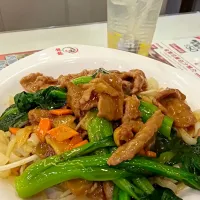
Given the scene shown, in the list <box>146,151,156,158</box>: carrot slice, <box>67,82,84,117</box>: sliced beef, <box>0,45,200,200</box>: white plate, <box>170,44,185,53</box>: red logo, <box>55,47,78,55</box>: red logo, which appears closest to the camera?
<box>146,151,156,158</box>: carrot slice

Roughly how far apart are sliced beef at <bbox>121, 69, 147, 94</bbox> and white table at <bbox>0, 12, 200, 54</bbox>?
2.49 ft

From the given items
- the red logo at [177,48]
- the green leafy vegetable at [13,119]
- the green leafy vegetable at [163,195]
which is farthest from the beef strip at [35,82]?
the red logo at [177,48]

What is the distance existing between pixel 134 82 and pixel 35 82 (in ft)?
1.84

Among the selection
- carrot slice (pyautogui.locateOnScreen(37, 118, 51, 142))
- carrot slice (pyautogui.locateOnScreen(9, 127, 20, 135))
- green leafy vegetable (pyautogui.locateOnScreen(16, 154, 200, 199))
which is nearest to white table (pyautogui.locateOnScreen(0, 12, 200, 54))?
carrot slice (pyautogui.locateOnScreen(9, 127, 20, 135))

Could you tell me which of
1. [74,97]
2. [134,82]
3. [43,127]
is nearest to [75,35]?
[134,82]

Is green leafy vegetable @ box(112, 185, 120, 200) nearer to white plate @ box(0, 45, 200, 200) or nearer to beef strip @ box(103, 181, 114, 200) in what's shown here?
beef strip @ box(103, 181, 114, 200)

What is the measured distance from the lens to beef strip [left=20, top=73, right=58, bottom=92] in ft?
5.07

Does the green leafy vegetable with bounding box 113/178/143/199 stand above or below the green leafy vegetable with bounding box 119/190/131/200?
above

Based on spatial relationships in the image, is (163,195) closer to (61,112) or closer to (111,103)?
(111,103)

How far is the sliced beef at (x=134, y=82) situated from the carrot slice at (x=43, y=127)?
455mm

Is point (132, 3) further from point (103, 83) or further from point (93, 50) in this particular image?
point (103, 83)

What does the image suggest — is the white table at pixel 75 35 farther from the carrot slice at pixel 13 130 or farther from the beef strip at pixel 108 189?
the beef strip at pixel 108 189

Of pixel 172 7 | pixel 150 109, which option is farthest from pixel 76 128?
pixel 172 7

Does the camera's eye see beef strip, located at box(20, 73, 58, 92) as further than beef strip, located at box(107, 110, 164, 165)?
Yes
